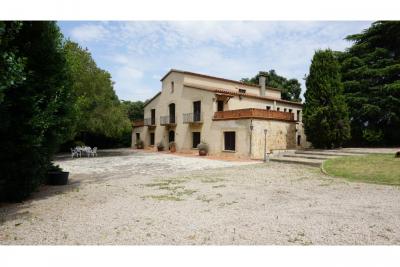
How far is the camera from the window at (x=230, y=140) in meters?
22.2

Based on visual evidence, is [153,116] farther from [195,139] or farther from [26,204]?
[26,204]

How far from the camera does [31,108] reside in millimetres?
6734

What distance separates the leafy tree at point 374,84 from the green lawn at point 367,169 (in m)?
11.8

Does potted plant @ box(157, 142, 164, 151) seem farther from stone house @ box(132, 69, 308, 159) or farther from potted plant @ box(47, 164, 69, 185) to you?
potted plant @ box(47, 164, 69, 185)

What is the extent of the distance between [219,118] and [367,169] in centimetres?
1304

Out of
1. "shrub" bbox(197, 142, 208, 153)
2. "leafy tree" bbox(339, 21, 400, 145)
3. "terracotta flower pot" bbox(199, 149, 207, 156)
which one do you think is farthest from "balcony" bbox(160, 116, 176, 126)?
"leafy tree" bbox(339, 21, 400, 145)

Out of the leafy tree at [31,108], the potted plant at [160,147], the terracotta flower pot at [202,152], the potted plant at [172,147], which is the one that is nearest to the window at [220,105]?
the terracotta flower pot at [202,152]

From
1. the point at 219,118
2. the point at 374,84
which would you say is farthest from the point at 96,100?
the point at 374,84

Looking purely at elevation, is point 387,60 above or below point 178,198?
above

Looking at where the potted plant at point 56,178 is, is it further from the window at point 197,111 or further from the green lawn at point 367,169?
the window at point 197,111

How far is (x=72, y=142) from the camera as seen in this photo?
29297 mm
